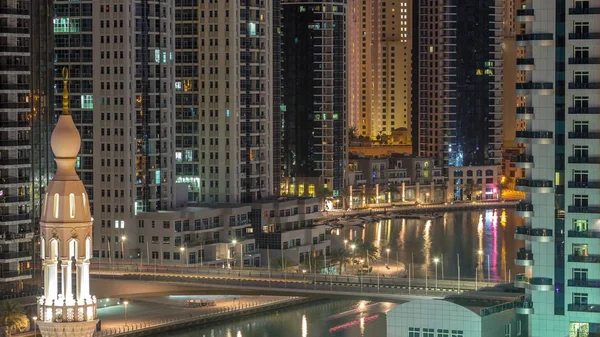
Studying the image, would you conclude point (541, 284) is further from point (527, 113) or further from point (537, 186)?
point (527, 113)

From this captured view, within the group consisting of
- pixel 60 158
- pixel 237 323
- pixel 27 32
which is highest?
pixel 27 32

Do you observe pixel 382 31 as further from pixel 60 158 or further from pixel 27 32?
pixel 60 158

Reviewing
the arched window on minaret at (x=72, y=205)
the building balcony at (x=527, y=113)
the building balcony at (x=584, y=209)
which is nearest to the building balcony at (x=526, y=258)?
the building balcony at (x=584, y=209)

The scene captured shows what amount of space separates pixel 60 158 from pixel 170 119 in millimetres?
45843

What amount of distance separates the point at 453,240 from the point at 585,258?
140 ft

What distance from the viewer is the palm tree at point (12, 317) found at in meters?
50.1

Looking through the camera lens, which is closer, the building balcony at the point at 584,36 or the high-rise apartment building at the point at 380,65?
the building balcony at the point at 584,36

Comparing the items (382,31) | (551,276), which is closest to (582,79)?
(551,276)

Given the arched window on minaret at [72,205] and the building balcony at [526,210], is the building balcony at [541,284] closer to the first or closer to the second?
the building balcony at [526,210]

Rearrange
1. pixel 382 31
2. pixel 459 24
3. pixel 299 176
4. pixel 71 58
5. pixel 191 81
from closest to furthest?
pixel 71 58 < pixel 191 81 < pixel 299 176 < pixel 459 24 < pixel 382 31

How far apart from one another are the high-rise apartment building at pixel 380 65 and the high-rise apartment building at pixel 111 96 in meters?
76.1

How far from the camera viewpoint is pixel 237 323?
58.5 meters

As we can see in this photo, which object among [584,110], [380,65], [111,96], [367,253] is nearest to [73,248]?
[584,110]

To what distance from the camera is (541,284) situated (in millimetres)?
44594
